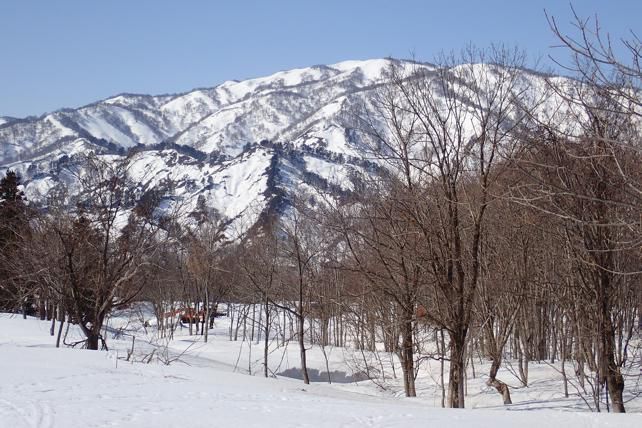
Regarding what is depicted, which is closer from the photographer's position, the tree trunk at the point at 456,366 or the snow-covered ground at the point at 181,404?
the snow-covered ground at the point at 181,404

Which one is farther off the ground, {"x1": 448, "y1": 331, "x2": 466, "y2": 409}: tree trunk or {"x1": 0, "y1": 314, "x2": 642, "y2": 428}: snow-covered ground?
{"x1": 448, "y1": 331, "x2": 466, "y2": 409}: tree trunk

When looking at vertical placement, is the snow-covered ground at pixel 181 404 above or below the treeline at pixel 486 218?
below

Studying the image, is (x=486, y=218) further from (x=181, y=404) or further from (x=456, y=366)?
(x=181, y=404)

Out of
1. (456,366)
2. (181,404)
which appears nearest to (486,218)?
(456,366)

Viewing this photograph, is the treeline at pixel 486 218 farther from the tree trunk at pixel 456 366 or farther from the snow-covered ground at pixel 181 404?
the snow-covered ground at pixel 181 404

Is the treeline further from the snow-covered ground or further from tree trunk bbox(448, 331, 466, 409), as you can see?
the snow-covered ground

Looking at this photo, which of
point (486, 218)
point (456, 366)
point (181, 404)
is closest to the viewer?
point (181, 404)

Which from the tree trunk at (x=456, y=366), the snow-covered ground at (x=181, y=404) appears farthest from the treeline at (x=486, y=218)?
the snow-covered ground at (x=181, y=404)

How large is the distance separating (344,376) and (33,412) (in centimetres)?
2164

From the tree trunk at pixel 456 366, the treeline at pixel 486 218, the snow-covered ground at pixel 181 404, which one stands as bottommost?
the snow-covered ground at pixel 181 404

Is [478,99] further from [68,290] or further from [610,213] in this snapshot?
[68,290]

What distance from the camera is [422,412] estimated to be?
9.90 m

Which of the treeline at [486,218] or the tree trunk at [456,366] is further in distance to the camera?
the tree trunk at [456,366]

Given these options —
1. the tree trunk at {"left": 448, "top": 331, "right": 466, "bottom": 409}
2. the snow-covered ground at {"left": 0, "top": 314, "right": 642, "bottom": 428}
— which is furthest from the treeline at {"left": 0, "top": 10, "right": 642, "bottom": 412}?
the snow-covered ground at {"left": 0, "top": 314, "right": 642, "bottom": 428}
